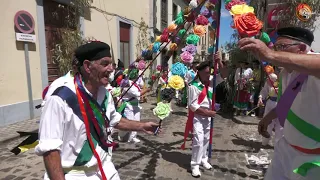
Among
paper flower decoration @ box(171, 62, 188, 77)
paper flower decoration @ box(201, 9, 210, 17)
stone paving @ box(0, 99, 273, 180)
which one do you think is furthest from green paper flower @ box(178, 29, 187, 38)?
stone paving @ box(0, 99, 273, 180)

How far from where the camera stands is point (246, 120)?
7.70 m

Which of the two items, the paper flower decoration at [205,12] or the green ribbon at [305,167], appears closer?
the green ribbon at [305,167]

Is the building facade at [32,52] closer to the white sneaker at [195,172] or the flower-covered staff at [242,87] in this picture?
the white sneaker at [195,172]

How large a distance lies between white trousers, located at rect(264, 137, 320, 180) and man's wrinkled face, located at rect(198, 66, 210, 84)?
191 centimetres

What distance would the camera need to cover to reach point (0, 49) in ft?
20.0

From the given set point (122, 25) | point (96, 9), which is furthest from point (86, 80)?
point (122, 25)

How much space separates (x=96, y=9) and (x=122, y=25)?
7.86 feet

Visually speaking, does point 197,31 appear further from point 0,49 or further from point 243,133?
point 0,49

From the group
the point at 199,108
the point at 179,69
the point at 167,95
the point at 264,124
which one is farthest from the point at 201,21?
the point at 264,124

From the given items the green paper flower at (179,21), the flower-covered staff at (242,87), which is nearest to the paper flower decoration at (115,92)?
the green paper flower at (179,21)

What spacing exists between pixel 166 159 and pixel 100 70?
3143 millimetres

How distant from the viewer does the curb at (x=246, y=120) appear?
7.51m

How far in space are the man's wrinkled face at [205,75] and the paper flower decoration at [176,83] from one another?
55 centimetres

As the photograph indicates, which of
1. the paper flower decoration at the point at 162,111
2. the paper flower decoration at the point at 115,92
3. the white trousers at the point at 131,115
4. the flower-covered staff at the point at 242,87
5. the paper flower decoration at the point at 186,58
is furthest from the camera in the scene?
the flower-covered staff at the point at 242,87
